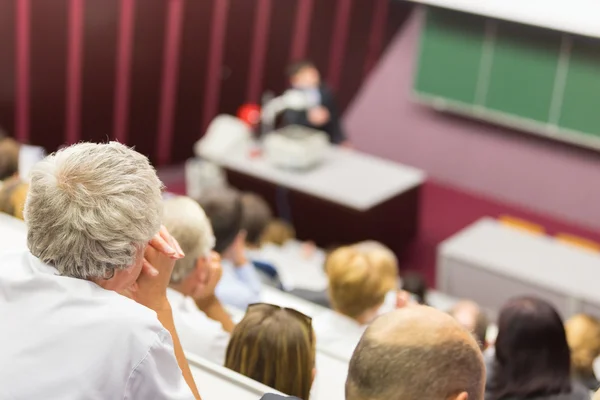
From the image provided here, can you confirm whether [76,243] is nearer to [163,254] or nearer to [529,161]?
[163,254]

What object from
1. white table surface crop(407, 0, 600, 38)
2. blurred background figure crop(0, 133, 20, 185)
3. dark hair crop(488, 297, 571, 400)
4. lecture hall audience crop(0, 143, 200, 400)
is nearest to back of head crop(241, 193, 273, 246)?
blurred background figure crop(0, 133, 20, 185)

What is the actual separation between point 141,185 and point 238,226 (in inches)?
61.6

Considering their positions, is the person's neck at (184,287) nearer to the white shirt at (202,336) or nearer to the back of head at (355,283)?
the white shirt at (202,336)

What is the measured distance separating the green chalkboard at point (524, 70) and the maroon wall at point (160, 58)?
0.97 m

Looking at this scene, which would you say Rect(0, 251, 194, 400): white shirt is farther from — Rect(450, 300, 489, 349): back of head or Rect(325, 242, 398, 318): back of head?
Rect(450, 300, 489, 349): back of head

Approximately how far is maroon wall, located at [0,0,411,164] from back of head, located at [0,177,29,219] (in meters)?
2.21

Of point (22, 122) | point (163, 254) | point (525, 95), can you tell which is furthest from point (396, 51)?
point (163, 254)

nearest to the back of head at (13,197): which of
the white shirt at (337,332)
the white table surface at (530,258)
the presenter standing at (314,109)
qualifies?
the white shirt at (337,332)

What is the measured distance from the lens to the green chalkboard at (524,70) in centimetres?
593

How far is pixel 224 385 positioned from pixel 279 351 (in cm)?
13

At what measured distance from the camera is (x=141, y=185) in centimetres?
150

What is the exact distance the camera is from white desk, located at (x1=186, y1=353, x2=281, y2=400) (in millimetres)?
1734

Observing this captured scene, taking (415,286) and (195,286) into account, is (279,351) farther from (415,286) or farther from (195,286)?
(415,286)

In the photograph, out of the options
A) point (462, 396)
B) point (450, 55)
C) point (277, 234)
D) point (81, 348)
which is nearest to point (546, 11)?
point (450, 55)
